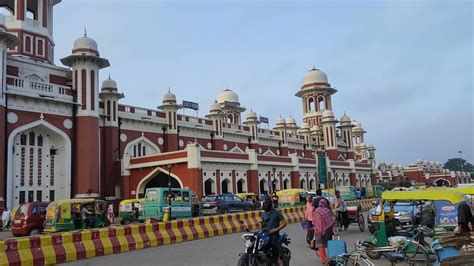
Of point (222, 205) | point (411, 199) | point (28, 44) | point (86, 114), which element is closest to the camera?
point (411, 199)

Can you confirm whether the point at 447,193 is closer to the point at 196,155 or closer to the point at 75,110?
the point at 196,155

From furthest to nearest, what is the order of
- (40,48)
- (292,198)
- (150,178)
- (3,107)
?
(150,178) → (40,48) → (292,198) → (3,107)

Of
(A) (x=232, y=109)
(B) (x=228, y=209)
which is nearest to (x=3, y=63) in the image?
(B) (x=228, y=209)

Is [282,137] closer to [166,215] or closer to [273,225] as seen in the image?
[166,215]

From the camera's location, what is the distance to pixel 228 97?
5869 cm

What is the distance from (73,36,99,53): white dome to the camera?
95.9 ft

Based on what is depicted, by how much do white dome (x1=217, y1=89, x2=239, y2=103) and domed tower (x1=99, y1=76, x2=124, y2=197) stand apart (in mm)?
26922

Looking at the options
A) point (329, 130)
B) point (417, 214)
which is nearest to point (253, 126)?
point (329, 130)

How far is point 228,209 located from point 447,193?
1703 centimetres

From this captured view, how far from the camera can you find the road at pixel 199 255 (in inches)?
404

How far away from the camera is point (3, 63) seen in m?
24.9

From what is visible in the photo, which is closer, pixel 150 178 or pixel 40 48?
pixel 40 48

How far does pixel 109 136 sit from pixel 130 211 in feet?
33.9

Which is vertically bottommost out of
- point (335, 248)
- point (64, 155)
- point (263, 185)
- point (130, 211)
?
point (335, 248)
